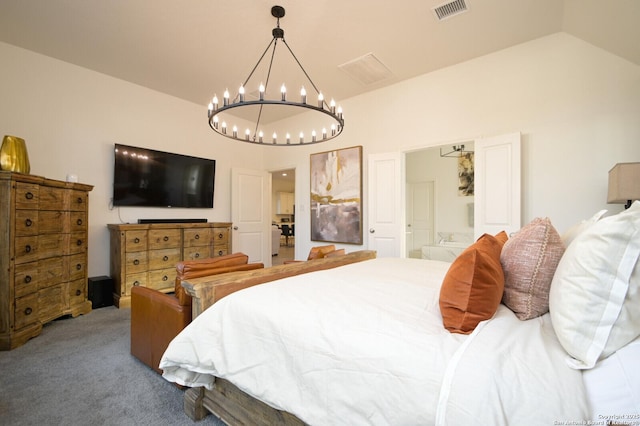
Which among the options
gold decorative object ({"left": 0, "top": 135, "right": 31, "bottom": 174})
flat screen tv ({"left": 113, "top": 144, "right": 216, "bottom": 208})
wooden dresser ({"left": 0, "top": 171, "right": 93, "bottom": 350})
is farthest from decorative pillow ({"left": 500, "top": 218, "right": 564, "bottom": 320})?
flat screen tv ({"left": 113, "top": 144, "right": 216, "bottom": 208})

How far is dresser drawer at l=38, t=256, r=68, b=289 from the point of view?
275cm

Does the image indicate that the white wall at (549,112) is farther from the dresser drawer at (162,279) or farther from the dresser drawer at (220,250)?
the dresser drawer at (162,279)

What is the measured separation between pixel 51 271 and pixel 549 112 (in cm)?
554

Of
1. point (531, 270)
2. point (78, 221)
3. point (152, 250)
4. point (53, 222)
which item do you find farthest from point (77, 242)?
point (531, 270)

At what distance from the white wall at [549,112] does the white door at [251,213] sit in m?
3.05

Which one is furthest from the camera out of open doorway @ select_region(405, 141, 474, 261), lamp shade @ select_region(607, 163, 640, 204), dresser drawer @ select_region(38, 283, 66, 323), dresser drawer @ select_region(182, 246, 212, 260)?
open doorway @ select_region(405, 141, 474, 261)

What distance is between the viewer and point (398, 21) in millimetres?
2848

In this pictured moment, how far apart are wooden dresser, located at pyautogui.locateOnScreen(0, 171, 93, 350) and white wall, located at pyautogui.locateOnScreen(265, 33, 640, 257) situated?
4.24m

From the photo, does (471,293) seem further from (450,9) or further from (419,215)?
(419,215)

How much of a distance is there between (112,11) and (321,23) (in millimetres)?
2024

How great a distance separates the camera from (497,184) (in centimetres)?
327

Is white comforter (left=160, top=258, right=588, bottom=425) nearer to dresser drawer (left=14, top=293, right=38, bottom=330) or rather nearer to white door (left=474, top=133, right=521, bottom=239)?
dresser drawer (left=14, top=293, right=38, bottom=330)

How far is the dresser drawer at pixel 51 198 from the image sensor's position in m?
2.76

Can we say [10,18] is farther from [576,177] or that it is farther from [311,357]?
[576,177]
